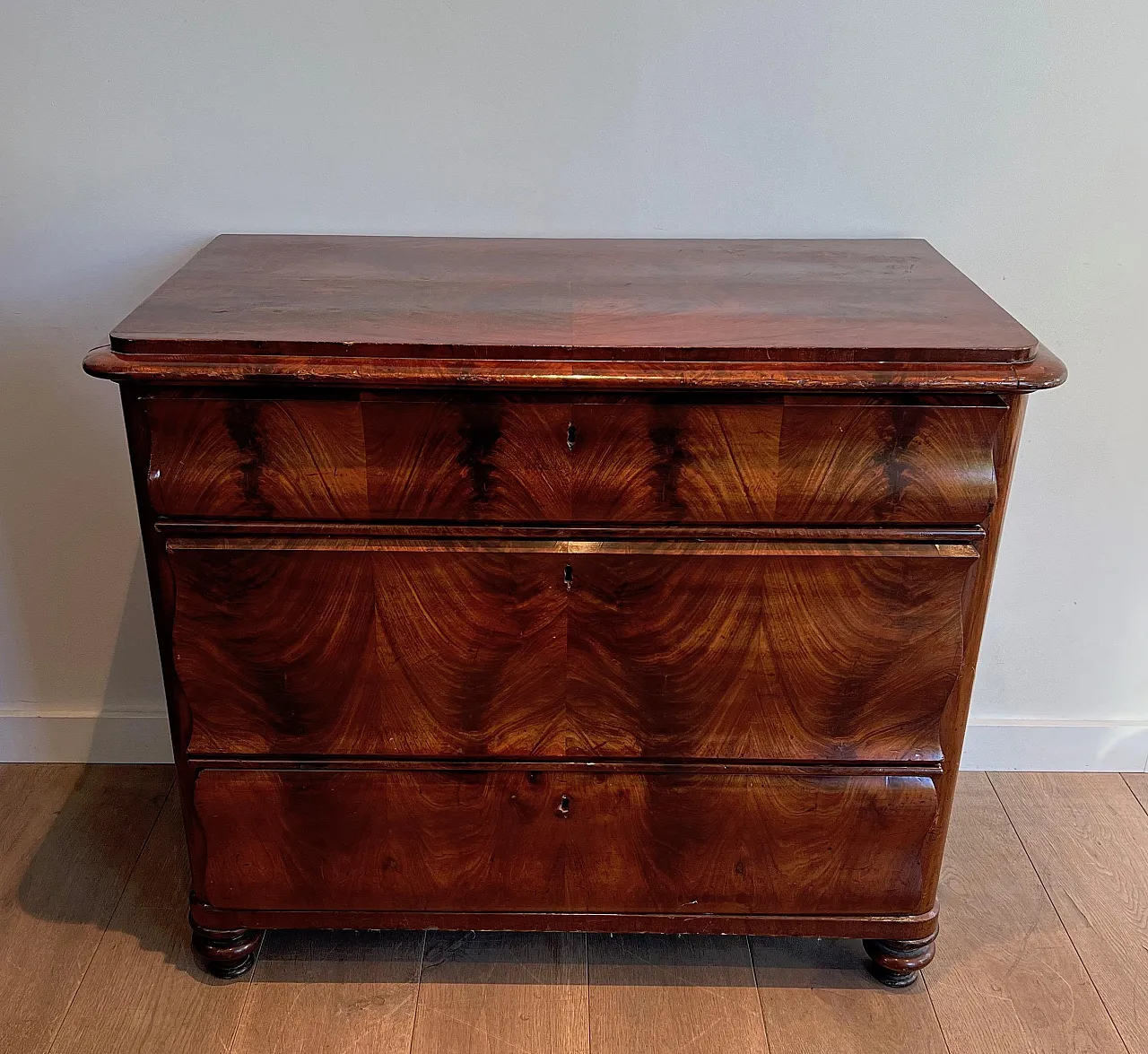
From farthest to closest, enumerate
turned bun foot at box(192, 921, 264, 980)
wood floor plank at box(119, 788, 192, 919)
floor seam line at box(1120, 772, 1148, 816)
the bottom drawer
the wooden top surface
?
floor seam line at box(1120, 772, 1148, 816) < wood floor plank at box(119, 788, 192, 919) < turned bun foot at box(192, 921, 264, 980) < the bottom drawer < the wooden top surface

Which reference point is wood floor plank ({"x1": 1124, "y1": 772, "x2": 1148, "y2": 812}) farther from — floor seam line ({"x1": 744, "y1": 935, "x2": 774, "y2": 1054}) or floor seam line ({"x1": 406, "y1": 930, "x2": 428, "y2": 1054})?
floor seam line ({"x1": 406, "y1": 930, "x2": 428, "y2": 1054})

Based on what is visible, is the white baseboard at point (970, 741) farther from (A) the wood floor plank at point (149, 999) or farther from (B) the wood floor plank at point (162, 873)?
(A) the wood floor plank at point (149, 999)

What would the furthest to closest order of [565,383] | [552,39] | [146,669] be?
[146,669], [552,39], [565,383]

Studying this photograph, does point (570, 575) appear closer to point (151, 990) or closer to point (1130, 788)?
point (151, 990)

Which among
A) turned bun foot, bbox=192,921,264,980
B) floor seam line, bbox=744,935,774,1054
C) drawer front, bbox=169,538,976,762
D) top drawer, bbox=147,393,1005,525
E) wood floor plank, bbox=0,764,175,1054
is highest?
top drawer, bbox=147,393,1005,525

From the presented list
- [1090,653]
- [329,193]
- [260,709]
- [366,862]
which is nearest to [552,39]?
[329,193]

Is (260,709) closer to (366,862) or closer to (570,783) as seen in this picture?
(366,862)

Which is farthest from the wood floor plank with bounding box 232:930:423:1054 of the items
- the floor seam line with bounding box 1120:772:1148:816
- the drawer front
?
the floor seam line with bounding box 1120:772:1148:816

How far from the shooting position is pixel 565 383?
114 cm

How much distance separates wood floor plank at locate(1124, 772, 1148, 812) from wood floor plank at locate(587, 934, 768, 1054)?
0.73 metres

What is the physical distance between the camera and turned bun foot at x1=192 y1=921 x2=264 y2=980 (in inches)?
57.7

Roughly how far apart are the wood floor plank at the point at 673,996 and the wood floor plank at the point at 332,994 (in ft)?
0.80

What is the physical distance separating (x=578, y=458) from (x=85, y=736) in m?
1.12

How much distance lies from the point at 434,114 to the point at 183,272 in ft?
1.29
